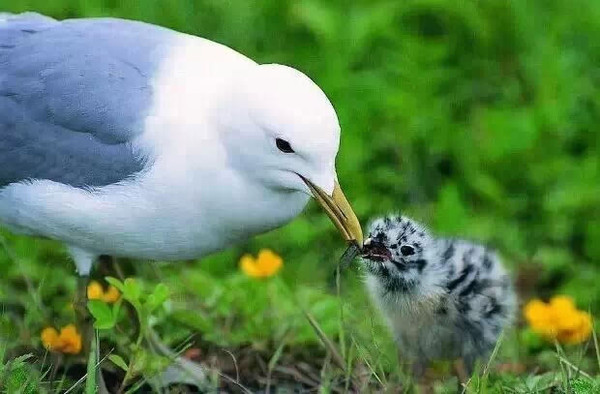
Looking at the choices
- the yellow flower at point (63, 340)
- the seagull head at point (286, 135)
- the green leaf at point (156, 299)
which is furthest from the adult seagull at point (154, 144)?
the yellow flower at point (63, 340)

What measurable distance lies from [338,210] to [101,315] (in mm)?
758

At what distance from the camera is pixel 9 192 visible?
13.8ft

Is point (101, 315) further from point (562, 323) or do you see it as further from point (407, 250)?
point (562, 323)

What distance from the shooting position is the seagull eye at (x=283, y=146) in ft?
12.5

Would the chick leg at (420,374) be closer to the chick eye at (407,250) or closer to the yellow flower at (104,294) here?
the chick eye at (407,250)

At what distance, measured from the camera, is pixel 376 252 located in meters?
4.01

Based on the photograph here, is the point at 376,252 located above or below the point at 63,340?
above

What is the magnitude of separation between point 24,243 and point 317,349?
1387 mm

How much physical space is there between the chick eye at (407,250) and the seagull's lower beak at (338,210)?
155 millimetres

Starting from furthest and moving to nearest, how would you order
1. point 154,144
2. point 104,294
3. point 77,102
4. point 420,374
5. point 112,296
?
point 104,294 → point 112,296 → point 420,374 → point 77,102 → point 154,144

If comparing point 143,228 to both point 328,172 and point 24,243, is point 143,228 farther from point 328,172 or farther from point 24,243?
point 24,243

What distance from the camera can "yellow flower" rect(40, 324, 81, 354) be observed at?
4.38m

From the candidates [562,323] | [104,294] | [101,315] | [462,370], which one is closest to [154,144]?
[101,315]

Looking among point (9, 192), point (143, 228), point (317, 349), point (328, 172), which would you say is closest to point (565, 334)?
point (317, 349)
